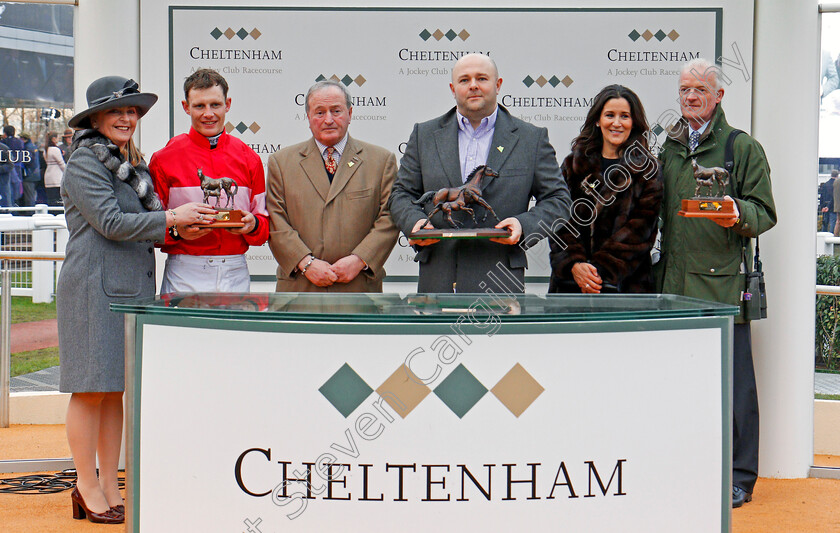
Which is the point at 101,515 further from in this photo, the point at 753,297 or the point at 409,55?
the point at 753,297

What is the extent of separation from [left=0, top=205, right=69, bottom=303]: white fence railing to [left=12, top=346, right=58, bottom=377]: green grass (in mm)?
889

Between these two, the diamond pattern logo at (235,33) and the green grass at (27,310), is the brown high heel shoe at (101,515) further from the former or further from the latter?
the diamond pattern logo at (235,33)

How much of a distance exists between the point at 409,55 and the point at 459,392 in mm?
2936

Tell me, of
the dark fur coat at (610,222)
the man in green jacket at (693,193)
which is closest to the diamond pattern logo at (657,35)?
the man in green jacket at (693,193)

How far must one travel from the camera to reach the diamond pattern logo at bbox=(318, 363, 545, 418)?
2.33m

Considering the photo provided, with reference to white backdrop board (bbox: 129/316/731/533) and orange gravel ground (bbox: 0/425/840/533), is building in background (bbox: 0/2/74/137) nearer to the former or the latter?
orange gravel ground (bbox: 0/425/840/533)

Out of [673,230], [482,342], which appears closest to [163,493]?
[482,342]

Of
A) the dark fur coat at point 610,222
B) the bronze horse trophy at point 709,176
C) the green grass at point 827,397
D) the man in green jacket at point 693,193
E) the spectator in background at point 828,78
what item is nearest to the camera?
the bronze horse trophy at point 709,176

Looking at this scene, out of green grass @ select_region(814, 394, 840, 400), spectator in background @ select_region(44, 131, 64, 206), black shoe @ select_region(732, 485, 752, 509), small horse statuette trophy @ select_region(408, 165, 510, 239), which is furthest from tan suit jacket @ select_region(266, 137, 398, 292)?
green grass @ select_region(814, 394, 840, 400)

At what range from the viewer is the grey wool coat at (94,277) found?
139 inches

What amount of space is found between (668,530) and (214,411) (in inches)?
52.3

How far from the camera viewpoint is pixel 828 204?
5379mm

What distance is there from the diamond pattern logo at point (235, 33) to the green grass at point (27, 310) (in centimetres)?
222

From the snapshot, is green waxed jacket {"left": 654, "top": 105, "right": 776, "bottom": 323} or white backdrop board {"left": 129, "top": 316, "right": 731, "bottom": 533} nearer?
white backdrop board {"left": 129, "top": 316, "right": 731, "bottom": 533}
